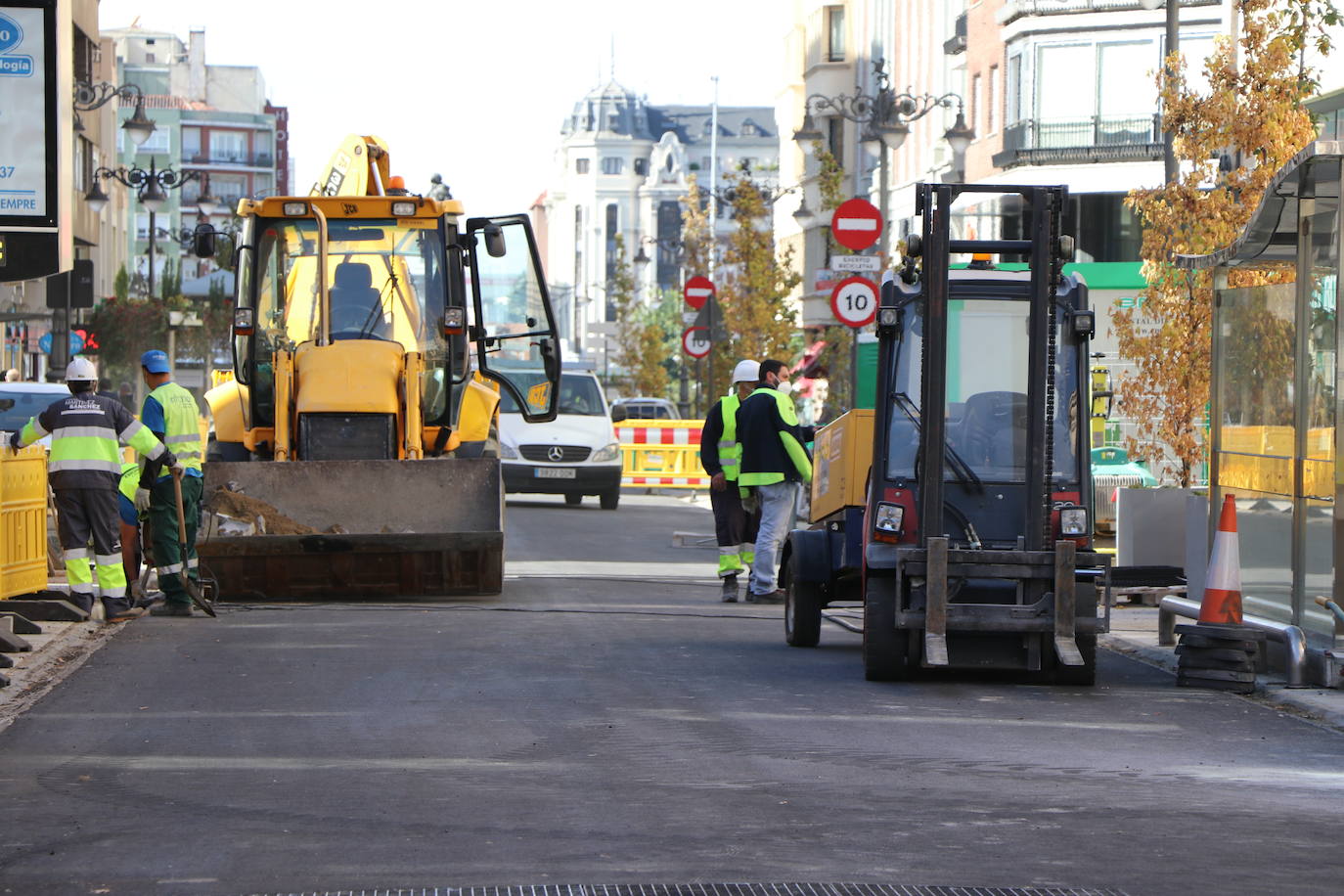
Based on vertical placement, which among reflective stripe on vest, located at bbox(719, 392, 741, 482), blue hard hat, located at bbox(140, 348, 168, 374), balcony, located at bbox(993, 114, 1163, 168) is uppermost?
balcony, located at bbox(993, 114, 1163, 168)

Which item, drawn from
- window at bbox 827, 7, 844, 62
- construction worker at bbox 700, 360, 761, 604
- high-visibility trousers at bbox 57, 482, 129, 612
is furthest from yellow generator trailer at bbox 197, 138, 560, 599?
window at bbox 827, 7, 844, 62

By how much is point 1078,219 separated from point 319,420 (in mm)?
29443

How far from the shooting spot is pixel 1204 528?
13.7 meters

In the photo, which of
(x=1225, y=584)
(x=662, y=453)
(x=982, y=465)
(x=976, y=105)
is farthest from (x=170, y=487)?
(x=976, y=105)

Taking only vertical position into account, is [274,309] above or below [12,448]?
above

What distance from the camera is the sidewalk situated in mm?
10594

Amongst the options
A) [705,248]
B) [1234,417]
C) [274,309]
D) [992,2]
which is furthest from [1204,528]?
[705,248]

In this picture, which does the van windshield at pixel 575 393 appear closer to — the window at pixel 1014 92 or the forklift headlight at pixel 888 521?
the window at pixel 1014 92

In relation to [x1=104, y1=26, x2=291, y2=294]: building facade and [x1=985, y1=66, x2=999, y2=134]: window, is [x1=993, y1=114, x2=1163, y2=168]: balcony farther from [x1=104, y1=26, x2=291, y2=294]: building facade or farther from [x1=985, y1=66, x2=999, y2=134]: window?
[x1=104, y1=26, x2=291, y2=294]: building facade

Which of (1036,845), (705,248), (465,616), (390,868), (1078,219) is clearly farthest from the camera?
(705,248)

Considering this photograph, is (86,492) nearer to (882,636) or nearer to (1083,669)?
(882,636)

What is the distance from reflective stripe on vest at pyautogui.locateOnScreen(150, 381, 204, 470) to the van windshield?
642 inches

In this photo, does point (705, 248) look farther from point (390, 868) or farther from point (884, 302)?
point (390, 868)

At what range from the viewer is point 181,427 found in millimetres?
15383
